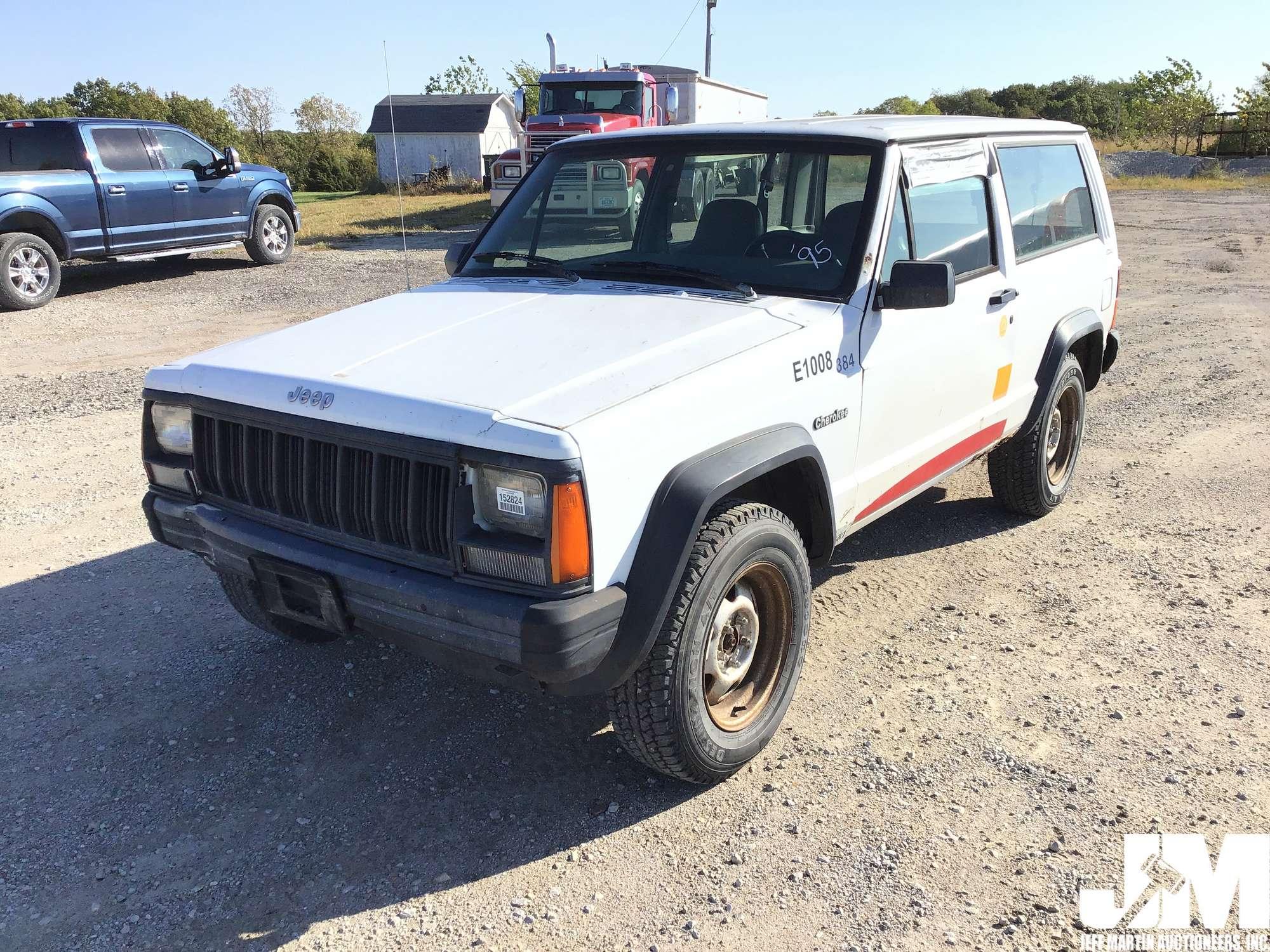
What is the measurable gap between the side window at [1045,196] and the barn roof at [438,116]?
1639 inches

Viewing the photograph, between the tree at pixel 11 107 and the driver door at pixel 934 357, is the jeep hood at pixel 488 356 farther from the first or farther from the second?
the tree at pixel 11 107

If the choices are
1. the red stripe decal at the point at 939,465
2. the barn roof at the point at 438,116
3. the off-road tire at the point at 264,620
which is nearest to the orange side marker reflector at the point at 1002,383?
the red stripe decal at the point at 939,465

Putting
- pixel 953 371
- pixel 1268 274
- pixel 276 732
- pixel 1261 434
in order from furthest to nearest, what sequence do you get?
pixel 1268 274 → pixel 1261 434 → pixel 953 371 → pixel 276 732

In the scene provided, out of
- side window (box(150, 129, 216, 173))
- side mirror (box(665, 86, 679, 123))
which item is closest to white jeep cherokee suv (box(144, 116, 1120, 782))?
side window (box(150, 129, 216, 173))

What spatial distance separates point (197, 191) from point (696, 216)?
1136 centimetres

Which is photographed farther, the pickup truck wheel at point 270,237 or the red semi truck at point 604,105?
the red semi truck at point 604,105

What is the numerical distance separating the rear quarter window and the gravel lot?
8.17 meters

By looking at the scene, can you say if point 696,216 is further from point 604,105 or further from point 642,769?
point 604,105

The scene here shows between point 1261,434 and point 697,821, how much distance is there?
18.0ft

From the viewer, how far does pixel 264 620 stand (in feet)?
12.5

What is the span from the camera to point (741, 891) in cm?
273

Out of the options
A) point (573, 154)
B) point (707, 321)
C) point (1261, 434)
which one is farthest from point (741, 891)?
point (1261, 434)

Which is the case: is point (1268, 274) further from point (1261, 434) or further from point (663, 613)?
point (663, 613)

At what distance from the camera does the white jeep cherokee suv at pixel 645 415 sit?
8.59 ft
